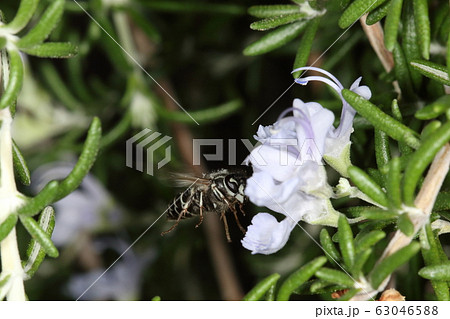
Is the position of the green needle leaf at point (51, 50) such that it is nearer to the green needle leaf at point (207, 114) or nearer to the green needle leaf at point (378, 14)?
the green needle leaf at point (378, 14)

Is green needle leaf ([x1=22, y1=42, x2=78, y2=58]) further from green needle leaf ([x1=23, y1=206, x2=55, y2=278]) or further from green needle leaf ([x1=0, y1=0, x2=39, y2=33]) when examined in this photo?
green needle leaf ([x1=23, y1=206, x2=55, y2=278])

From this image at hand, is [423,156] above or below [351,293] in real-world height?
above

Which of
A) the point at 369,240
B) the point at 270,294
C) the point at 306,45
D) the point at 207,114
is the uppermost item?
the point at 306,45

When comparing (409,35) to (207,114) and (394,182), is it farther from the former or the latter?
(207,114)

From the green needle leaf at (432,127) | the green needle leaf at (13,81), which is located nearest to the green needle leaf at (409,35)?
the green needle leaf at (432,127)

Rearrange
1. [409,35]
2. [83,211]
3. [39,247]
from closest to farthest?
[39,247] → [409,35] → [83,211]

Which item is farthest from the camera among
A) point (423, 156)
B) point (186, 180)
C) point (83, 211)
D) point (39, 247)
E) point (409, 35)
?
point (83, 211)

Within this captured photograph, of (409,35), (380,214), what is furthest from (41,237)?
(409,35)
